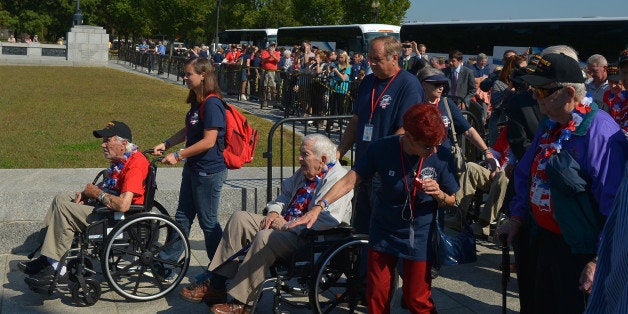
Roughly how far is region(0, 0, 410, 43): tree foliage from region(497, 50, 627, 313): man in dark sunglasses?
53.6m

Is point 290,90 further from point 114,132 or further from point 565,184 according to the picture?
point 565,184

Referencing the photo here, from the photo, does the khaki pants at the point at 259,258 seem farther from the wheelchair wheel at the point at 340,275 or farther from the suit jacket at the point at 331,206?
the wheelchair wheel at the point at 340,275

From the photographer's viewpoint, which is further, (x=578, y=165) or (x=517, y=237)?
(x=517, y=237)

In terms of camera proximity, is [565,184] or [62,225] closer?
[565,184]

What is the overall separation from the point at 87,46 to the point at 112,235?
41557 mm

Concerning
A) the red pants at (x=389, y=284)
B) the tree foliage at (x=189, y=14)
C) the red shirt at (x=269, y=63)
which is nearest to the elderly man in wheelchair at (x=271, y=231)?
the red pants at (x=389, y=284)

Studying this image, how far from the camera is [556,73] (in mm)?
3762

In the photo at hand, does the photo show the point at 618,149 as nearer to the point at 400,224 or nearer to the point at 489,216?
the point at 400,224

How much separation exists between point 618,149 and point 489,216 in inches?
146

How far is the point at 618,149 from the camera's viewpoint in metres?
3.60

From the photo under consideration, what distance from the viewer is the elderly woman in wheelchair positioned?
5.68m

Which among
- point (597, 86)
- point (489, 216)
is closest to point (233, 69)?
point (597, 86)

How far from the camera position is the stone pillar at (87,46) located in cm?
4450

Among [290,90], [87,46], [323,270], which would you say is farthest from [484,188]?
[87,46]
